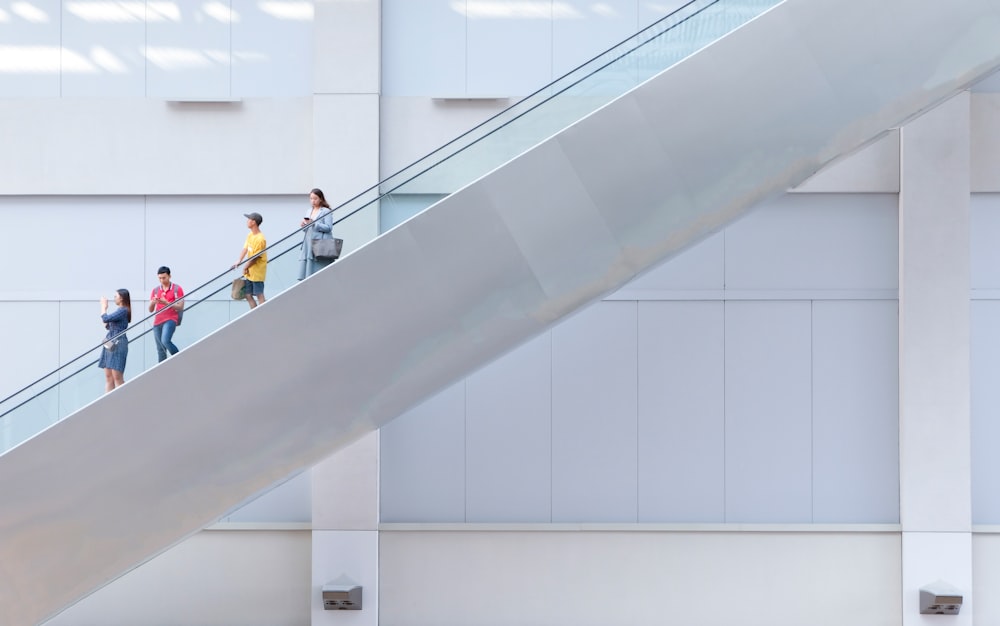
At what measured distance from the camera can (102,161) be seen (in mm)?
14609

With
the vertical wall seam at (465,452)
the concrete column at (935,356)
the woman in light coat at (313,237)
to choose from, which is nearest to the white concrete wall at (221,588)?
the vertical wall seam at (465,452)

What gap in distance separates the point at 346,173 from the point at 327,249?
4499 mm

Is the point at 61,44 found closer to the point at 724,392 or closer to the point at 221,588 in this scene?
the point at 221,588

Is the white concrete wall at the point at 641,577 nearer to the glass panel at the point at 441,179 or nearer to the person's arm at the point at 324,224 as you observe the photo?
the glass panel at the point at 441,179

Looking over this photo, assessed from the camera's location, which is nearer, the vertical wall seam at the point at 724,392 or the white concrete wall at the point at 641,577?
the white concrete wall at the point at 641,577

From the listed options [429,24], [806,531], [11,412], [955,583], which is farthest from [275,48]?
[955,583]

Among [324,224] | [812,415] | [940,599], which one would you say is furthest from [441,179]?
[940,599]

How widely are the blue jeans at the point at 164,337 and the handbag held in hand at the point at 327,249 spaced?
1805mm

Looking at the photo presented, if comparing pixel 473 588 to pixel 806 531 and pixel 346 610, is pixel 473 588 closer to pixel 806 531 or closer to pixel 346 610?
pixel 346 610

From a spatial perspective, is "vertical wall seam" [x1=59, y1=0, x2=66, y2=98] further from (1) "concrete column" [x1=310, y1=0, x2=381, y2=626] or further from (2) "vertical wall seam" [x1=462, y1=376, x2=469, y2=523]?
(2) "vertical wall seam" [x1=462, y1=376, x2=469, y2=523]

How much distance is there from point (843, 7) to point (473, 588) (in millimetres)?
9538

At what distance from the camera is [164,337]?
10.2 m

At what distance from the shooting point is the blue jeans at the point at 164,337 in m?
10.1

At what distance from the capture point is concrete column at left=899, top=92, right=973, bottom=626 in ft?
45.0
